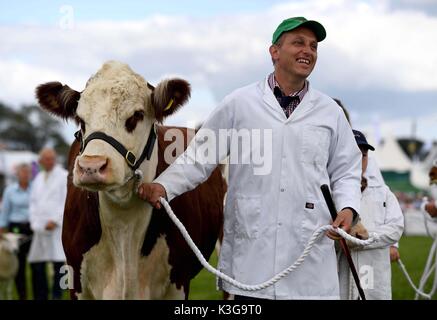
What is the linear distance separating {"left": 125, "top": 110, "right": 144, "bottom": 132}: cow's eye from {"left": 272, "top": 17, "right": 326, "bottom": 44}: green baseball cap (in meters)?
0.95

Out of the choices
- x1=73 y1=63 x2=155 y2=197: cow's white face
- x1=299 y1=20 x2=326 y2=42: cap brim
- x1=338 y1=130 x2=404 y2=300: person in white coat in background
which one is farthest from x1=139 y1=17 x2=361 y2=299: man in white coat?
x1=338 y1=130 x2=404 y2=300: person in white coat in background

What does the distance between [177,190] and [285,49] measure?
105cm

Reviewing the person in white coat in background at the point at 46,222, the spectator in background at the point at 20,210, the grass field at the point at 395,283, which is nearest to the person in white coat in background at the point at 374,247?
the grass field at the point at 395,283

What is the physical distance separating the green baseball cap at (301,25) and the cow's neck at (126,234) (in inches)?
46.4

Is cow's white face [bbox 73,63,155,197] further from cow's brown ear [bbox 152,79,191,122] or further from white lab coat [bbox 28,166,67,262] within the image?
white lab coat [bbox 28,166,67,262]

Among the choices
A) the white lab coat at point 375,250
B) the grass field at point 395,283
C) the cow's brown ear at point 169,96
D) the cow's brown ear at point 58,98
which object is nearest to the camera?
the cow's brown ear at point 169,96

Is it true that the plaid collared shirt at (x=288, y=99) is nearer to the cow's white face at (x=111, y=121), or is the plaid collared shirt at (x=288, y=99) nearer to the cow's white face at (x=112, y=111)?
the cow's white face at (x=112, y=111)

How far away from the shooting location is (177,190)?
16.3ft

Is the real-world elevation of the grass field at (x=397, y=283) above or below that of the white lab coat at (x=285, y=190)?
below

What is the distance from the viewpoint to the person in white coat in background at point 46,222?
11094 millimetres

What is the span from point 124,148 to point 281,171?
92 centimetres

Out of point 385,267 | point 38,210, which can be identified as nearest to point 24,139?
point 38,210
